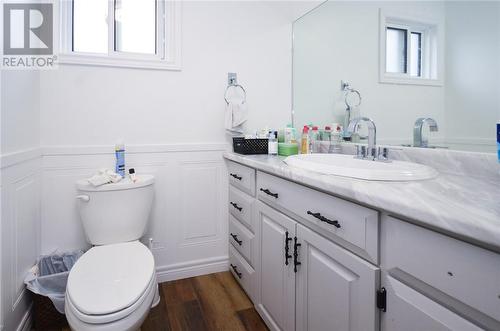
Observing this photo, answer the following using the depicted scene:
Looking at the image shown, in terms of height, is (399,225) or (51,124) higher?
(51,124)

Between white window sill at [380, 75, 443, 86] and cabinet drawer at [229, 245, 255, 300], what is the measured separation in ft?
4.16

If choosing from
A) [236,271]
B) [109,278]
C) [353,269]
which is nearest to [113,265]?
[109,278]

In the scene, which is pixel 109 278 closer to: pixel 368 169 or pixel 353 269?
pixel 353 269

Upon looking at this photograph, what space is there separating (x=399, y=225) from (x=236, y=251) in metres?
1.35

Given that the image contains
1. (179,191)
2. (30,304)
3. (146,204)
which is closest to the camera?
(30,304)

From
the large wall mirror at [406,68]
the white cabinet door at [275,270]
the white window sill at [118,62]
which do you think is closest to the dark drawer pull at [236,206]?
the white cabinet door at [275,270]

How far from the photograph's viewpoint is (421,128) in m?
1.29

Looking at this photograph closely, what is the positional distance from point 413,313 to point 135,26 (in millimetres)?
2127

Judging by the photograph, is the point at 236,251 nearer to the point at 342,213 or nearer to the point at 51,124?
the point at 342,213

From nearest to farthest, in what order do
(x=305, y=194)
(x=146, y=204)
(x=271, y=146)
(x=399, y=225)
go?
(x=399, y=225) → (x=305, y=194) → (x=146, y=204) → (x=271, y=146)

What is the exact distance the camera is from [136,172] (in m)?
1.86

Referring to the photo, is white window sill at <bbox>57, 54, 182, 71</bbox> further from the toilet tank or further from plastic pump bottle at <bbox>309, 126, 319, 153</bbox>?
plastic pump bottle at <bbox>309, 126, 319, 153</bbox>

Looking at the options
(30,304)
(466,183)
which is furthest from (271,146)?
(30,304)

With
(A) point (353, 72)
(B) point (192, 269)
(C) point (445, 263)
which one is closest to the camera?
(C) point (445, 263)
